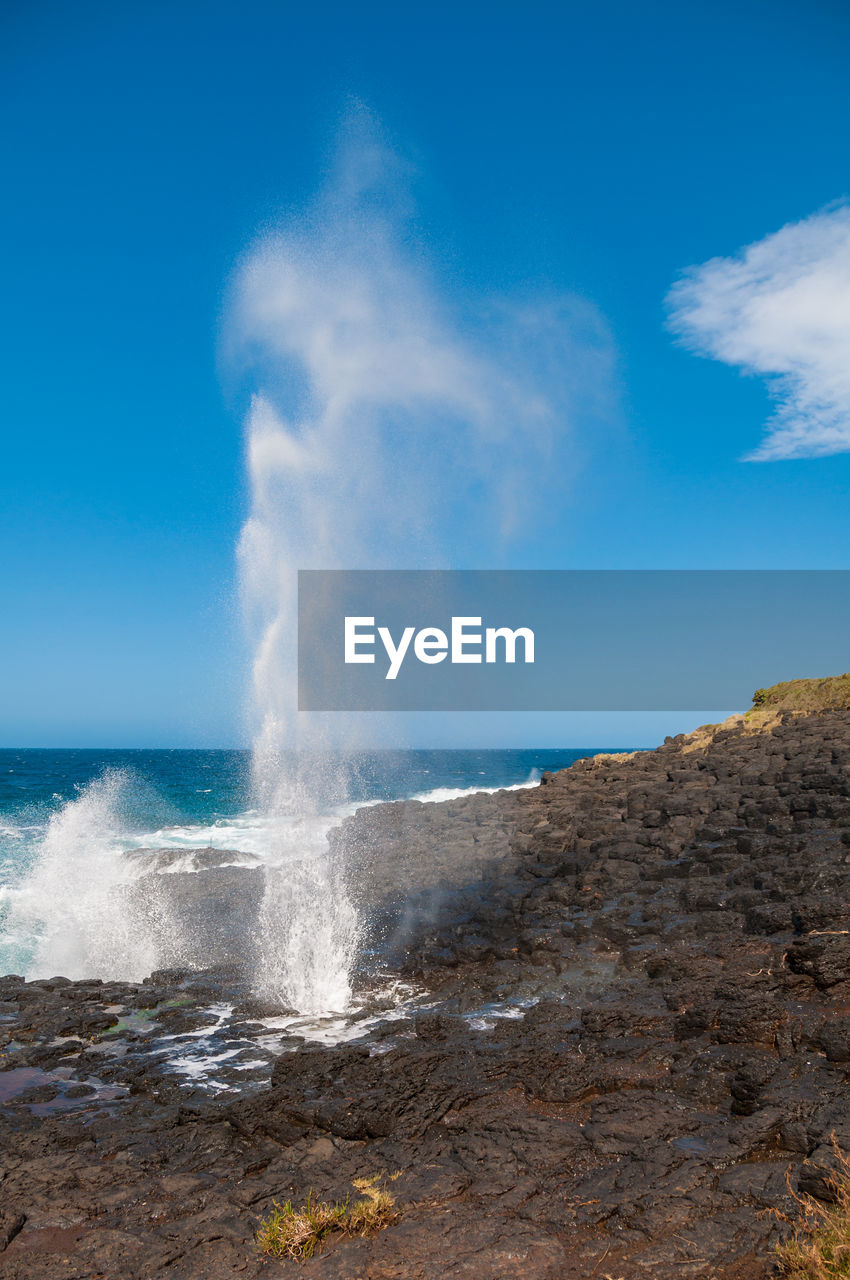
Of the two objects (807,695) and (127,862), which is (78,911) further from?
(807,695)

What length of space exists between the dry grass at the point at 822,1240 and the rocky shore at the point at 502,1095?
0.57 feet

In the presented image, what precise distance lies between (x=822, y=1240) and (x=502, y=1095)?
12.8ft

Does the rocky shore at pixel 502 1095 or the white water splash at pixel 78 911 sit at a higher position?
the rocky shore at pixel 502 1095

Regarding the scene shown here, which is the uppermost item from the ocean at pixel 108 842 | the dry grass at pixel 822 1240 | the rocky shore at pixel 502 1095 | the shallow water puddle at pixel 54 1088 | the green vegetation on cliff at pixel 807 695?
the green vegetation on cliff at pixel 807 695

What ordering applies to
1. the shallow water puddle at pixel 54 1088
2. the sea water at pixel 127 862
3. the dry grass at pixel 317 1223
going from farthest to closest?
the sea water at pixel 127 862, the shallow water puddle at pixel 54 1088, the dry grass at pixel 317 1223

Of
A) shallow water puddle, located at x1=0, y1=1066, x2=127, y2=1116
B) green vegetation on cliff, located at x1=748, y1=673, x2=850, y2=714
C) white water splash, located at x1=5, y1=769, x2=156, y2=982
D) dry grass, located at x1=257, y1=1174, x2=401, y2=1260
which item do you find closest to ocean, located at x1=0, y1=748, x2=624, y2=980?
white water splash, located at x1=5, y1=769, x2=156, y2=982

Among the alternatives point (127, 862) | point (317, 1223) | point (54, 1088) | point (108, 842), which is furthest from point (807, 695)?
point (317, 1223)

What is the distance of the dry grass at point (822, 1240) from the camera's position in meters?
4.40

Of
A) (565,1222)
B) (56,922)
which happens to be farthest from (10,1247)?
(56,922)

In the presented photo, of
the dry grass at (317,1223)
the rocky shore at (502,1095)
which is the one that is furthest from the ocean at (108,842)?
the dry grass at (317,1223)

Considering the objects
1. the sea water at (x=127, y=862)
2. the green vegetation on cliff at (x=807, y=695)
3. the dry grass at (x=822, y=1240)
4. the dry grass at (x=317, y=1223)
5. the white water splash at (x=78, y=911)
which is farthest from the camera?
the green vegetation on cliff at (x=807, y=695)

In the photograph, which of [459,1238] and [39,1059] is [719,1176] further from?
[39,1059]

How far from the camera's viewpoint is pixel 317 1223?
18.5ft

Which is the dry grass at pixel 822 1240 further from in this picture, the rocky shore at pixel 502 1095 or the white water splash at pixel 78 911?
the white water splash at pixel 78 911
